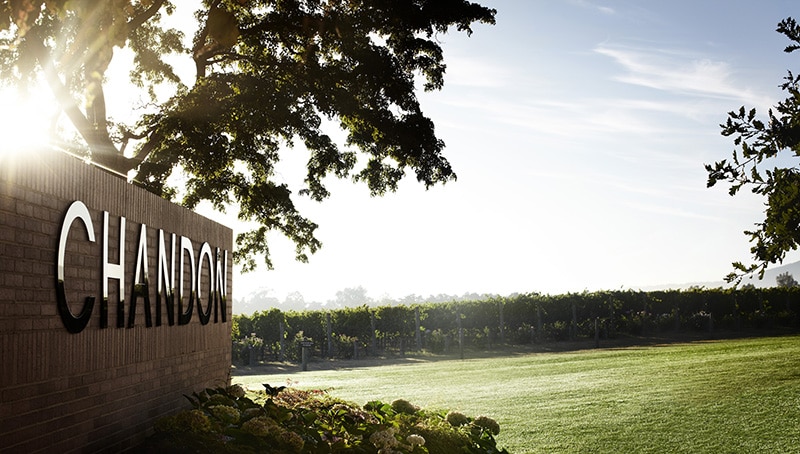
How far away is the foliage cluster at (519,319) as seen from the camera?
38000mm

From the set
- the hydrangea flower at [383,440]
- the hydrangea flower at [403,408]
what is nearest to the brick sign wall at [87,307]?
the hydrangea flower at [383,440]

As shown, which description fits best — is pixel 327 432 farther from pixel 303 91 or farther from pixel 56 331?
pixel 303 91

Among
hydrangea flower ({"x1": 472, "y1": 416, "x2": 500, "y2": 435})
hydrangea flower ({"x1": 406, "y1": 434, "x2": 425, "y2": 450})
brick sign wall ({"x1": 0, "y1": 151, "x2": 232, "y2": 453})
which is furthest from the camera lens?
hydrangea flower ({"x1": 472, "y1": 416, "x2": 500, "y2": 435})

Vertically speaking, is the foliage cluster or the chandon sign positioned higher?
the chandon sign

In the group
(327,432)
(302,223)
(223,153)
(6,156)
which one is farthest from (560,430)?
(302,223)

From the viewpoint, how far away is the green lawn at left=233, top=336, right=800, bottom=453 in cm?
1167

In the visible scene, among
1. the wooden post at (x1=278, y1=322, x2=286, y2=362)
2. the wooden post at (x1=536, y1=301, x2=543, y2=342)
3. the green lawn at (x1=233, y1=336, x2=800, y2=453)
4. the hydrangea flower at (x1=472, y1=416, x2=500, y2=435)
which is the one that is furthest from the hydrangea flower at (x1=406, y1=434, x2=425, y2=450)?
the wooden post at (x1=536, y1=301, x2=543, y2=342)

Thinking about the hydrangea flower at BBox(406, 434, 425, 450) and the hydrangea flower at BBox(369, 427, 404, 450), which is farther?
the hydrangea flower at BBox(406, 434, 425, 450)

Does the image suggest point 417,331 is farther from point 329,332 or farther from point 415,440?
point 415,440

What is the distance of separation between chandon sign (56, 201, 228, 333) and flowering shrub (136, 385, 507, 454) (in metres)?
1.10

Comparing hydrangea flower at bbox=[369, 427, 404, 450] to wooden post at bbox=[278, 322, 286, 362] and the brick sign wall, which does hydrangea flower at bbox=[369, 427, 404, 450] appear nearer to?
the brick sign wall

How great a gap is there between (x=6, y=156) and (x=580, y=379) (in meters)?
15.3

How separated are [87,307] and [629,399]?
443 inches

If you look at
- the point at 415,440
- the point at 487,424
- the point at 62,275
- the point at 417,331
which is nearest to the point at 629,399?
the point at 487,424
